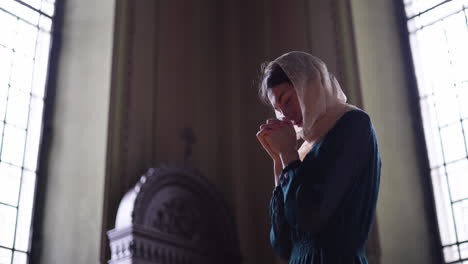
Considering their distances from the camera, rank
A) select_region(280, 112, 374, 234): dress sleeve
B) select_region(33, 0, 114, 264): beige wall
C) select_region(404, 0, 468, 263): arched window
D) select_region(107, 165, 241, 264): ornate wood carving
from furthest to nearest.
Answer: select_region(404, 0, 468, 263): arched window < select_region(33, 0, 114, 264): beige wall < select_region(107, 165, 241, 264): ornate wood carving < select_region(280, 112, 374, 234): dress sleeve

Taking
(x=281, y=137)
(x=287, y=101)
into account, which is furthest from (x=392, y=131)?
(x=281, y=137)

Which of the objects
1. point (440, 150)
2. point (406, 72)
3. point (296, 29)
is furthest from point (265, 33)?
point (440, 150)

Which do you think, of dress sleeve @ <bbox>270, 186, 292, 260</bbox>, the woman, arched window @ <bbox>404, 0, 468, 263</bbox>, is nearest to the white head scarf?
the woman

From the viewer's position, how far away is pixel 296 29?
5.39 m

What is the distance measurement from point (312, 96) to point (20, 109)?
11.5 ft

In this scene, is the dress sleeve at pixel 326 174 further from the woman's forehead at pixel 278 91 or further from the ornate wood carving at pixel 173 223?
the ornate wood carving at pixel 173 223

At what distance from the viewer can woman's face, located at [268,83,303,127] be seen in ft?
6.18

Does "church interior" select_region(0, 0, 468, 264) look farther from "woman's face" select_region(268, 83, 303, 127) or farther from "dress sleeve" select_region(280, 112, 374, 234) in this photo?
"dress sleeve" select_region(280, 112, 374, 234)

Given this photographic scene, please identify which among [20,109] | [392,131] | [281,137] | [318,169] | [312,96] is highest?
[20,109]

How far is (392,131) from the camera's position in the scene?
16.4ft

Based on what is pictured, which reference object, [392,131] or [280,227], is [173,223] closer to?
[392,131]

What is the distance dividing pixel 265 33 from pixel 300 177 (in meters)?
4.04

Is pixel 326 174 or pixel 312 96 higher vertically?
pixel 312 96

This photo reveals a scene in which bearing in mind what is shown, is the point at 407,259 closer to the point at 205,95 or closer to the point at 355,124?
the point at 205,95
